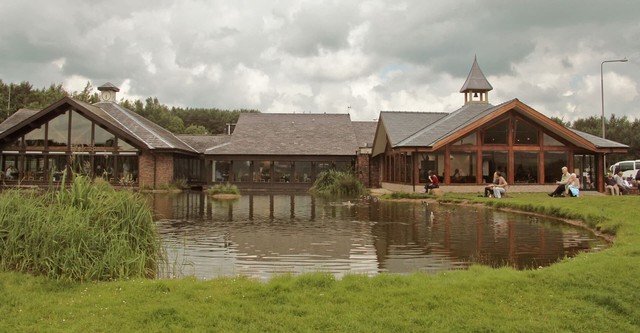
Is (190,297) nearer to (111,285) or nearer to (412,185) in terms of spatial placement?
(111,285)

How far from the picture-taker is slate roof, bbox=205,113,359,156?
38125 millimetres

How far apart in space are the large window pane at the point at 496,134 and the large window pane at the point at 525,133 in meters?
0.55

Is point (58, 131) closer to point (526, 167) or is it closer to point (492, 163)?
point (492, 163)

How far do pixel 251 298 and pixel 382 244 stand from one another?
5552 mm

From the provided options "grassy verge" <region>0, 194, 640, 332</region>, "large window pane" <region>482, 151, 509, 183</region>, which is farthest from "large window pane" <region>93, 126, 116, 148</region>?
"grassy verge" <region>0, 194, 640, 332</region>

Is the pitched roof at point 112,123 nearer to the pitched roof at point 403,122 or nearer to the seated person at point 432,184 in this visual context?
the pitched roof at point 403,122

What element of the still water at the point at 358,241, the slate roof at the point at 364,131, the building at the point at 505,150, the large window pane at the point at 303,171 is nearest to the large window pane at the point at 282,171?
the large window pane at the point at 303,171

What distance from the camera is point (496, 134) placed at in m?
27.4

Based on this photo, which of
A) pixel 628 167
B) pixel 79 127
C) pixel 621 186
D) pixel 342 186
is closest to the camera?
pixel 621 186

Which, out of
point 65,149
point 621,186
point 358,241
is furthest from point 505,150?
point 65,149

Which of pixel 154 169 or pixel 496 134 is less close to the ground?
pixel 496 134

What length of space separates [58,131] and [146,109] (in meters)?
47.0

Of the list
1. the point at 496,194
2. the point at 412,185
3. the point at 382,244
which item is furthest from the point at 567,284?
the point at 412,185

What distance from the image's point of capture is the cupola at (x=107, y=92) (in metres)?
40.0
